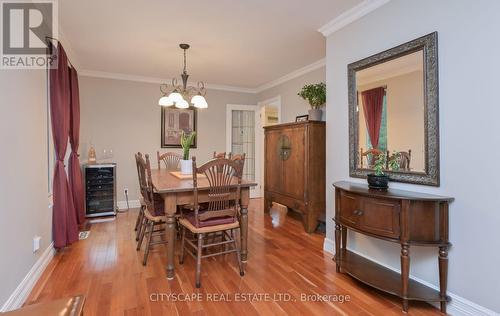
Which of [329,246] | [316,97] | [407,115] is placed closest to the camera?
[407,115]

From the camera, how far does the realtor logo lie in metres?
1.86

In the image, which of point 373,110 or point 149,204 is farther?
point 149,204

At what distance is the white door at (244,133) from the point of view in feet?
18.6

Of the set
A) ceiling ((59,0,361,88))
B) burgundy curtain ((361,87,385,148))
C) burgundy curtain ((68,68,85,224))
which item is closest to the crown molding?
ceiling ((59,0,361,88))

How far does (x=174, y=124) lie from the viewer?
5.11 metres

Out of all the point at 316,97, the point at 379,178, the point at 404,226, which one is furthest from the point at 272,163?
the point at 404,226

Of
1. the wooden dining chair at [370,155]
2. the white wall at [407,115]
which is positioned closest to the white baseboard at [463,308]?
the white wall at [407,115]

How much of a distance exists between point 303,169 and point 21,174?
2.88 meters

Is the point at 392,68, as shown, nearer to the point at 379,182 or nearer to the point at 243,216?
the point at 379,182

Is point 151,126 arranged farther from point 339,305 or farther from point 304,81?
point 339,305

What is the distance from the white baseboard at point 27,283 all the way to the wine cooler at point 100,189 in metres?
1.66

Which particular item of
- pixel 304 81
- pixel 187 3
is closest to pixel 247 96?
pixel 304 81

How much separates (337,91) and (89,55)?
343 centimetres

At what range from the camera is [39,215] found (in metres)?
2.34
